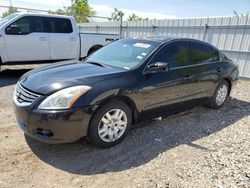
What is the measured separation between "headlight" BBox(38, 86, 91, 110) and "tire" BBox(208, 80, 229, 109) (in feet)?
11.3

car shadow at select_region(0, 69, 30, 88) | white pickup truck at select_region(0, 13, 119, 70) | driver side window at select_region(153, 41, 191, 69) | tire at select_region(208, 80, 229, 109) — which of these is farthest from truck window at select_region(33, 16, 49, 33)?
tire at select_region(208, 80, 229, 109)

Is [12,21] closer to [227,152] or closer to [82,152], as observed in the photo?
[82,152]

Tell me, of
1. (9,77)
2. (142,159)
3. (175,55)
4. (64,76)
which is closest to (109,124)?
(142,159)

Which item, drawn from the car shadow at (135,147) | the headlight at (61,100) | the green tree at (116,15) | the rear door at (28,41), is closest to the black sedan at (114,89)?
the headlight at (61,100)

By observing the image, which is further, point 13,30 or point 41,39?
point 41,39

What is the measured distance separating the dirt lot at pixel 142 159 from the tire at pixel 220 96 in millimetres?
935

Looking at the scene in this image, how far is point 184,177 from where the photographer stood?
9.30 feet

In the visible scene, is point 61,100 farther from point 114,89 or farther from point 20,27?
point 20,27

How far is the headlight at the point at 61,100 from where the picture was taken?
2.85m

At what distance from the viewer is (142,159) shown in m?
3.18

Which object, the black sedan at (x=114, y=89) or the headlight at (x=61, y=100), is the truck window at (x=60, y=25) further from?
the headlight at (x=61, y=100)

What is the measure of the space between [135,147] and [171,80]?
1328 mm

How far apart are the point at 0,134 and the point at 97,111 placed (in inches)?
70.2

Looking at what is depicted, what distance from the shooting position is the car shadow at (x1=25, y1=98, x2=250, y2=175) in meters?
3.00
